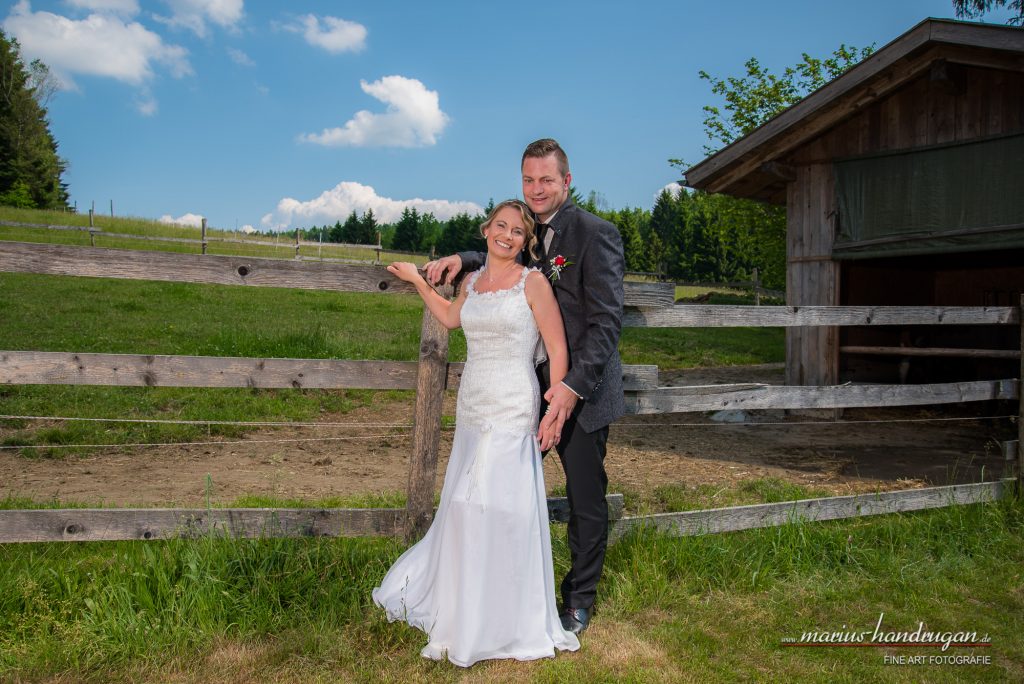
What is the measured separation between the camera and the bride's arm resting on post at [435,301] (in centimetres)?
349

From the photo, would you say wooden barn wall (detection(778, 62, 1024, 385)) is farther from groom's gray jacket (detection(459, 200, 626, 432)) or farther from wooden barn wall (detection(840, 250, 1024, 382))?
groom's gray jacket (detection(459, 200, 626, 432))

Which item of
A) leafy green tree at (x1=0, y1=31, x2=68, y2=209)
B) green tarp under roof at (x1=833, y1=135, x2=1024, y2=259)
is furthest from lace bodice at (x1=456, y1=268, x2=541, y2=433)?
leafy green tree at (x1=0, y1=31, x2=68, y2=209)

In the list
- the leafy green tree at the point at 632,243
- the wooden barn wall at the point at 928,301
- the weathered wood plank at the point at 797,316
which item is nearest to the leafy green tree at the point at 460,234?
the leafy green tree at the point at 632,243

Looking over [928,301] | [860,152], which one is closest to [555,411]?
[860,152]

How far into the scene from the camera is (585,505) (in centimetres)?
338

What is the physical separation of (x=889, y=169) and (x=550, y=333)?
26.0ft

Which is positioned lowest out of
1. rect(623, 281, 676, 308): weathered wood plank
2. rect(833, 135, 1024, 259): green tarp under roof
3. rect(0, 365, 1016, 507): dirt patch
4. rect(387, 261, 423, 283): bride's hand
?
rect(0, 365, 1016, 507): dirt patch

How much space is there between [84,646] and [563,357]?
236cm

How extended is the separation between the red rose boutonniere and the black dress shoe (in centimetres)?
155

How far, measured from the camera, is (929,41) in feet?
26.1

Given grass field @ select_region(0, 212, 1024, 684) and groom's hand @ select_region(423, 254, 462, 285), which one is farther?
groom's hand @ select_region(423, 254, 462, 285)

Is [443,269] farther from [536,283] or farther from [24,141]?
[24,141]

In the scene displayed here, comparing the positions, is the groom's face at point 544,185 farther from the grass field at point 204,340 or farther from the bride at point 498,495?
the grass field at point 204,340

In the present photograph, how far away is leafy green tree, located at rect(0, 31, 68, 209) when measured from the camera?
5044cm
